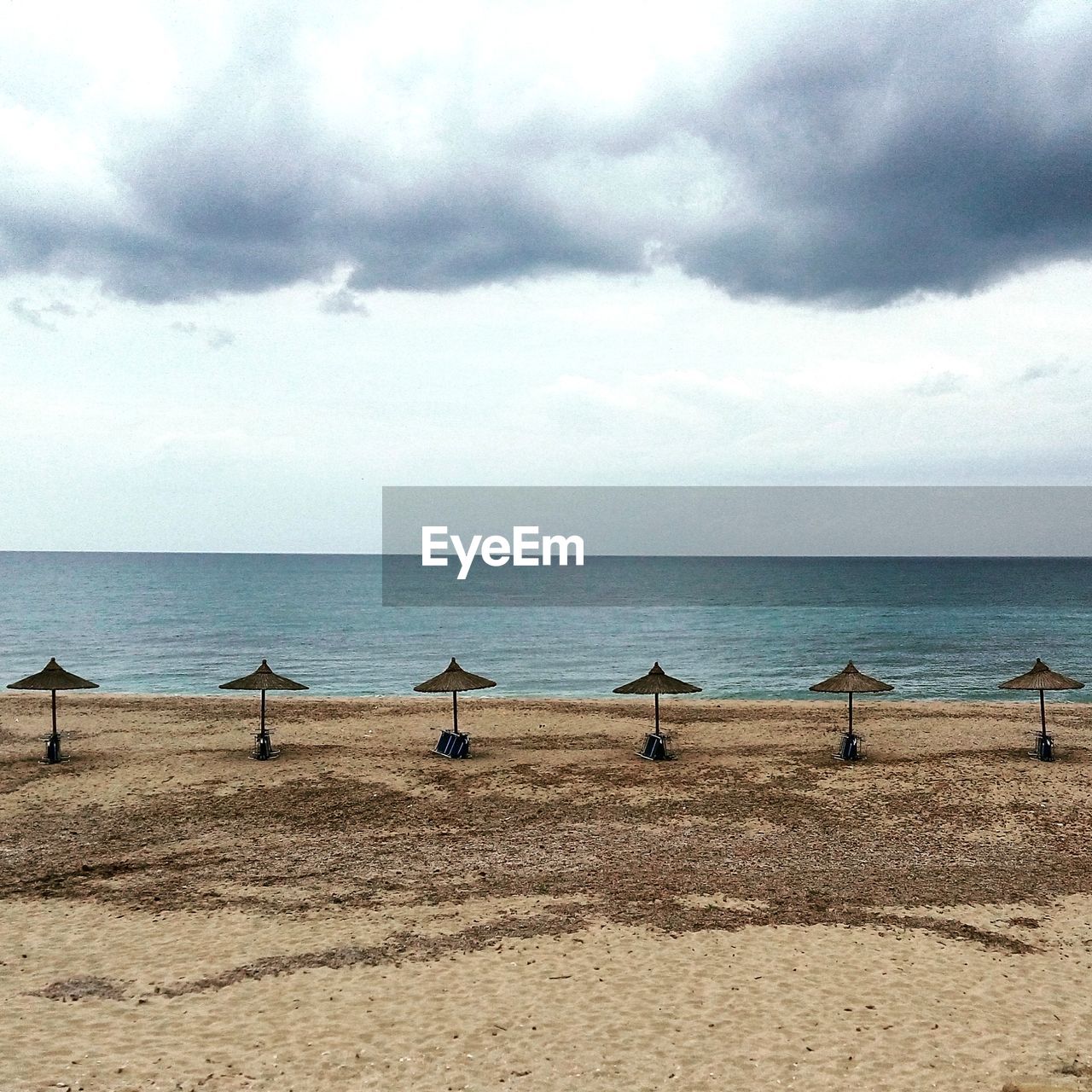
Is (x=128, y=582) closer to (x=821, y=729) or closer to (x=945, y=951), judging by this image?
(x=821, y=729)

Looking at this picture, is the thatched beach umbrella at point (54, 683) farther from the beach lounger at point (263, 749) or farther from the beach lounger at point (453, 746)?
the beach lounger at point (453, 746)

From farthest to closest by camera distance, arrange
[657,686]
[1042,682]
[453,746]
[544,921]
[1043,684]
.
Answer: [453,746] → [657,686] → [1042,682] → [1043,684] → [544,921]

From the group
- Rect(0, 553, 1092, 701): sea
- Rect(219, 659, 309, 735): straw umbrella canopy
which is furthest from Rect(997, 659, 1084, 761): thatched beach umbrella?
Rect(219, 659, 309, 735): straw umbrella canopy

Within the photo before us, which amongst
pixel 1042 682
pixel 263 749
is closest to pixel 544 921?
pixel 263 749

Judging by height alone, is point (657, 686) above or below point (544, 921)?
above

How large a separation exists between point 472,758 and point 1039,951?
41.9 ft

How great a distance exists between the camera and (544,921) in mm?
11039

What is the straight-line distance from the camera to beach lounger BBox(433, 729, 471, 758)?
67.8ft

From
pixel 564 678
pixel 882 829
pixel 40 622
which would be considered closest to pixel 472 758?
pixel 882 829

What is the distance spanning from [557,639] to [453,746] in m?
39.4

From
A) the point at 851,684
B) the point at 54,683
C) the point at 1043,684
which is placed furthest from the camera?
the point at 851,684

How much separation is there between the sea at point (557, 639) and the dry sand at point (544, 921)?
1705 cm

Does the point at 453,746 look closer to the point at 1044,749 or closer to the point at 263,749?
the point at 263,749

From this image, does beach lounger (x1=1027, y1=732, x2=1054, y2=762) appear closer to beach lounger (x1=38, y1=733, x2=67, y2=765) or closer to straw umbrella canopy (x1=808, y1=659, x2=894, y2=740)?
straw umbrella canopy (x1=808, y1=659, x2=894, y2=740)
